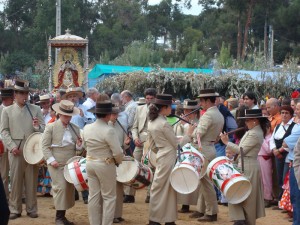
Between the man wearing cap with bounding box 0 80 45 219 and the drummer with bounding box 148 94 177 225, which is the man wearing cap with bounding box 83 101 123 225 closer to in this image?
the drummer with bounding box 148 94 177 225

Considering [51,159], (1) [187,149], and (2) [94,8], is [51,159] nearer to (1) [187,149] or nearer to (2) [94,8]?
(1) [187,149]

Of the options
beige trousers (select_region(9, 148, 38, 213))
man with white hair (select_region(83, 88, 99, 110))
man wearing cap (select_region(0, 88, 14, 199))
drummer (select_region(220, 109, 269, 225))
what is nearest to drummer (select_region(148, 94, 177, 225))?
drummer (select_region(220, 109, 269, 225))

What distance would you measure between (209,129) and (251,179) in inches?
45.1

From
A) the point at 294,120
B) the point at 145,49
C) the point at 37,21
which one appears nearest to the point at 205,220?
the point at 294,120

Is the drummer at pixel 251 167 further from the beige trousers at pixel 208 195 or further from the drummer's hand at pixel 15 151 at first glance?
the drummer's hand at pixel 15 151

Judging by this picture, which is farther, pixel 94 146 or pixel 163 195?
pixel 163 195

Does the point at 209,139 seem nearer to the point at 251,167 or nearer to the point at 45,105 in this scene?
the point at 251,167

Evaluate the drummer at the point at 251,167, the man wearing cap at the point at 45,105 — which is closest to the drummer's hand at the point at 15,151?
the man wearing cap at the point at 45,105

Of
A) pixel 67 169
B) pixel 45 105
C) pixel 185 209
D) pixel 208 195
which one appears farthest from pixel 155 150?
pixel 45 105

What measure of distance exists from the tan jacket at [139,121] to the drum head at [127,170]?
211 centimetres

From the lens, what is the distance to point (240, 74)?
22094 millimetres

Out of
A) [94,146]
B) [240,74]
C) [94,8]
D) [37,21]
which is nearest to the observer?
[94,146]

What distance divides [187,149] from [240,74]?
13.0m

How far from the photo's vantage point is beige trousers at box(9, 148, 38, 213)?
10.4 metres
